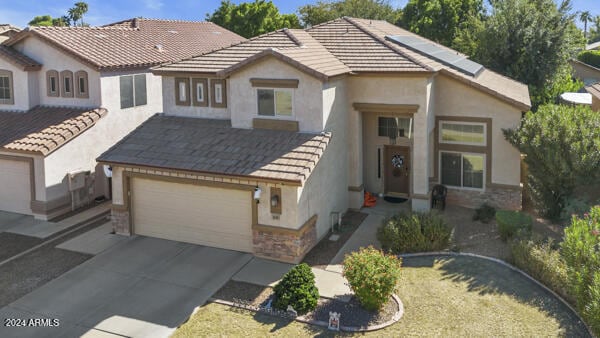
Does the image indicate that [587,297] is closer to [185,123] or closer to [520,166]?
[520,166]

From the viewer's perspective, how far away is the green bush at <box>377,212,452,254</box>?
16.5 m

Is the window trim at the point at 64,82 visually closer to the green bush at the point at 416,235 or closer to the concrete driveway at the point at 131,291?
the concrete driveway at the point at 131,291

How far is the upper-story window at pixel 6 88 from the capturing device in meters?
23.3

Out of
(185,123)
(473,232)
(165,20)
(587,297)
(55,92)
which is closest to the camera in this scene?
(587,297)

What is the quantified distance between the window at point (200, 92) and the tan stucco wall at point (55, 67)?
499 cm

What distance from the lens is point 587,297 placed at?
1108cm

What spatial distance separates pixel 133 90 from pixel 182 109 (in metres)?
5.17

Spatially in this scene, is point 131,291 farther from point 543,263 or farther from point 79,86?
point 79,86

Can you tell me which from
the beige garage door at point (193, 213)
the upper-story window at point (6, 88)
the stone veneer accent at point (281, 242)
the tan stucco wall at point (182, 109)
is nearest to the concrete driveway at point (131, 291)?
the beige garage door at point (193, 213)

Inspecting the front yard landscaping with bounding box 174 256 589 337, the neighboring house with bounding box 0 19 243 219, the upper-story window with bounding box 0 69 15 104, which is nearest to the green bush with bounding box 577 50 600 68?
the neighboring house with bounding box 0 19 243 219

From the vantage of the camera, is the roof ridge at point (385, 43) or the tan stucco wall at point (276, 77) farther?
the roof ridge at point (385, 43)

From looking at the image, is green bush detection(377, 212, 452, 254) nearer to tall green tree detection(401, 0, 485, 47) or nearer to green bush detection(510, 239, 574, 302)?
green bush detection(510, 239, 574, 302)

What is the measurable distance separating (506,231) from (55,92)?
19.1m

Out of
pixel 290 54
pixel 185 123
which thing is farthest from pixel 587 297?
pixel 185 123
